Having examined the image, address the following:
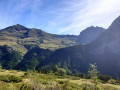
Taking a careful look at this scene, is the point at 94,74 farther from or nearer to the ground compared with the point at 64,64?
farther from the ground

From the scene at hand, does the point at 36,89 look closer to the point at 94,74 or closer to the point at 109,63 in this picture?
the point at 94,74

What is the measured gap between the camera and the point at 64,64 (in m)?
196

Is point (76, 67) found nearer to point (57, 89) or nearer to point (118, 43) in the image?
point (118, 43)

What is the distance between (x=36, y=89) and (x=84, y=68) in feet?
633

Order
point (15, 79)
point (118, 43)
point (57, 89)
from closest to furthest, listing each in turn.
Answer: point (57, 89)
point (15, 79)
point (118, 43)

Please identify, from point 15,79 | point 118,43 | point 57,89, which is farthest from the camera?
point 118,43

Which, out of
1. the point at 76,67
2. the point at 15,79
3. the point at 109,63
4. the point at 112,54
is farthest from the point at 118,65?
the point at 15,79

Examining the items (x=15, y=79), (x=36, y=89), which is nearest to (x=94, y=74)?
(x=36, y=89)

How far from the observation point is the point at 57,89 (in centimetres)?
796

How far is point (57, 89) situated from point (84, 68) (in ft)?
632

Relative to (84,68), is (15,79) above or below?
above

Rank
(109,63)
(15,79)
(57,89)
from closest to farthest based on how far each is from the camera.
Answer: (57,89) < (15,79) < (109,63)

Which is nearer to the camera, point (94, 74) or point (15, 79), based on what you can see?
point (94, 74)

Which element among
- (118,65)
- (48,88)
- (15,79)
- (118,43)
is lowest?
(118,65)
